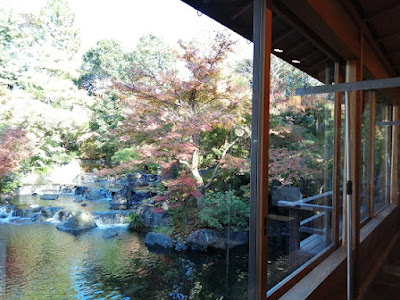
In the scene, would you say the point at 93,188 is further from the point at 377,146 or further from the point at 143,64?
the point at 377,146

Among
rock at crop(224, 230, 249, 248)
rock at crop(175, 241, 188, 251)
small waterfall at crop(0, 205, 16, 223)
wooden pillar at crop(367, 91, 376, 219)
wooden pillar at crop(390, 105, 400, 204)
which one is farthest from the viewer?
wooden pillar at crop(390, 105, 400, 204)

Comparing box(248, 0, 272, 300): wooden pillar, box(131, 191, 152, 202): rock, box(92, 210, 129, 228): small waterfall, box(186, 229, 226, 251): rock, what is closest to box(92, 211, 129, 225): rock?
box(92, 210, 129, 228): small waterfall

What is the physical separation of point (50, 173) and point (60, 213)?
44cm

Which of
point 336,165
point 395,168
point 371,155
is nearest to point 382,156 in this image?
point 395,168

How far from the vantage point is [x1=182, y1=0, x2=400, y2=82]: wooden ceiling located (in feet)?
4.89

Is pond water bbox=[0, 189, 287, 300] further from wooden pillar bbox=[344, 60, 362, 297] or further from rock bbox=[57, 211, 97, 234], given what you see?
wooden pillar bbox=[344, 60, 362, 297]

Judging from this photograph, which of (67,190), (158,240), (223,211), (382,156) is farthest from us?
(382,156)

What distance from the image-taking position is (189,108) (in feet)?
10.2

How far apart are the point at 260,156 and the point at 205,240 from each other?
1.53 meters

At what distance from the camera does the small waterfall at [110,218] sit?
7.21 ft

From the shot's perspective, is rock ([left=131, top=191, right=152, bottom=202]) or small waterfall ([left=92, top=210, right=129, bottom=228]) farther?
rock ([left=131, top=191, right=152, bottom=202])

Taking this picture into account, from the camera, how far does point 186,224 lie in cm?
285

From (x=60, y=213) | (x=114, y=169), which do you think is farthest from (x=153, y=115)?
(x=60, y=213)

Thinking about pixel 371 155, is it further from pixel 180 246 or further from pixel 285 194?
pixel 180 246
